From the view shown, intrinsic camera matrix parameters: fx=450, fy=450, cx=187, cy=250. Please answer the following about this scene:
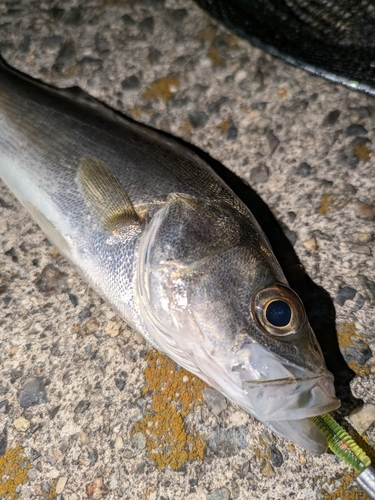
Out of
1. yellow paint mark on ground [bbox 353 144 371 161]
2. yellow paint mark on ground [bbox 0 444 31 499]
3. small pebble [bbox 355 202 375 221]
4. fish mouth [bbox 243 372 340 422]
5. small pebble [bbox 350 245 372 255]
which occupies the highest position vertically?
yellow paint mark on ground [bbox 353 144 371 161]

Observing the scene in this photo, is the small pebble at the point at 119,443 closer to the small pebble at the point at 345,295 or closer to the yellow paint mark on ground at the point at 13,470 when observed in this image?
the yellow paint mark on ground at the point at 13,470

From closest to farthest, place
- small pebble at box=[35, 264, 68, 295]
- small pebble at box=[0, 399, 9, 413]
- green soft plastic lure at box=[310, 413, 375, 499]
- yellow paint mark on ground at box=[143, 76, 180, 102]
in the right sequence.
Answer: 1. green soft plastic lure at box=[310, 413, 375, 499]
2. small pebble at box=[0, 399, 9, 413]
3. small pebble at box=[35, 264, 68, 295]
4. yellow paint mark on ground at box=[143, 76, 180, 102]

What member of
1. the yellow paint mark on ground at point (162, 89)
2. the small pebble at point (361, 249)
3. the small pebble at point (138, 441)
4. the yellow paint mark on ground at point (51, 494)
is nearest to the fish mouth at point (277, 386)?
the small pebble at point (138, 441)

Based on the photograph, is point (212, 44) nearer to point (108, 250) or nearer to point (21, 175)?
point (21, 175)

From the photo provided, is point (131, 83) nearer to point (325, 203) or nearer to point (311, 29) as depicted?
point (311, 29)

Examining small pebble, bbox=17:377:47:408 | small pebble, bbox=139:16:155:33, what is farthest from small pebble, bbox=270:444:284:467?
small pebble, bbox=139:16:155:33

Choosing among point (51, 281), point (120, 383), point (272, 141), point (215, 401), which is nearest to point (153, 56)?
point (272, 141)

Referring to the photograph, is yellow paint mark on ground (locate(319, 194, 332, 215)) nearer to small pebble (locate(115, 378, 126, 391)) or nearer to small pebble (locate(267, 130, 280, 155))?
small pebble (locate(267, 130, 280, 155))
